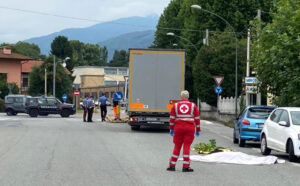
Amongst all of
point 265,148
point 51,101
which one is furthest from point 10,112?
point 265,148

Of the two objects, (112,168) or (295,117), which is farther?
(295,117)

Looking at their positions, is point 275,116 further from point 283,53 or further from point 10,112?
point 10,112

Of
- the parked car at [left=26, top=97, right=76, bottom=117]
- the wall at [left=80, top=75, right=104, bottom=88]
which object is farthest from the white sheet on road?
the wall at [left=80, top=75, right=104, bottom=88]

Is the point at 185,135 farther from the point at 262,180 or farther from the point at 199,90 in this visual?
the point at 199,90

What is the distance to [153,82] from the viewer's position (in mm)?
25734

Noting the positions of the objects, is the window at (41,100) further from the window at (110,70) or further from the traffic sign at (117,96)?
the window at (110,70)

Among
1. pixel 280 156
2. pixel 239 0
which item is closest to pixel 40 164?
pixel 280 156

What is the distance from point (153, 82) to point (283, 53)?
5.92 meters

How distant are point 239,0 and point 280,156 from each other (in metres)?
41.3

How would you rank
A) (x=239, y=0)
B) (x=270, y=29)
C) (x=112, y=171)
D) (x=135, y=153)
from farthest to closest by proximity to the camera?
(x=239, y=0), (x=270, y=29), (x=135, y=153), (x=112, y=171)

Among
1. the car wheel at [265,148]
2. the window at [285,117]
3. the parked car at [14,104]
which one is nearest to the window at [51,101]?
the parked car at [14,104]

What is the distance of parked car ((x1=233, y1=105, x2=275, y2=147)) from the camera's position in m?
19.6

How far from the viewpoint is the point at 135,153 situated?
16.1 meters

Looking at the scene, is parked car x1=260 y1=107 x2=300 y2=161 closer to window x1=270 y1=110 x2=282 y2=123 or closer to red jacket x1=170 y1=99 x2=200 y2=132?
window x1=270 y1=110 x2=282 y2=123
